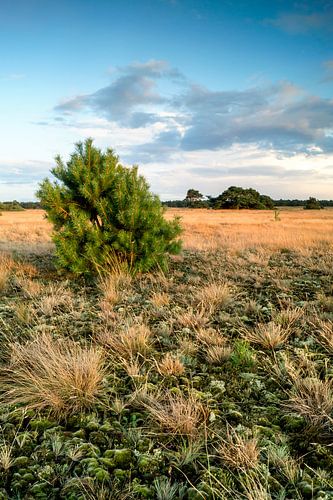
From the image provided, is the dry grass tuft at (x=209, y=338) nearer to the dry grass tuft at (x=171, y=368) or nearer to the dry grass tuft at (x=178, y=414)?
the dry grass tuft at (x=171, y=368)

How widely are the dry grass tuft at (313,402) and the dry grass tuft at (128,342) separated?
1.72 meters

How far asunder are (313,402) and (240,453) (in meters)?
1.05

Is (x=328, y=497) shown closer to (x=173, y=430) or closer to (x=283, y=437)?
(x=283, y=437)

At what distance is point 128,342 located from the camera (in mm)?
4152

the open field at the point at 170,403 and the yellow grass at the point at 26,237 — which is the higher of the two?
the yellow grass at the point at 26,237

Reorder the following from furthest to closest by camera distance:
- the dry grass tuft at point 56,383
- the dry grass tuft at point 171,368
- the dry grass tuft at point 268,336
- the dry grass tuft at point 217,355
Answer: the dry grass tuft at point 268,336 → the dry grass tuft at point 217,355 → the dry grass tuft at point 171,368 → the dry grass tuft at point 56,383

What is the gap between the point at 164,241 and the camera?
29.7 ft

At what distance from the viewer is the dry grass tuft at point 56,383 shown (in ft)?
10.3

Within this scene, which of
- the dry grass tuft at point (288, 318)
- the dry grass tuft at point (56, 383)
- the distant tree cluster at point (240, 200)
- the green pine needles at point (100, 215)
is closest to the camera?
the dry grass tuft at point (56, 383)

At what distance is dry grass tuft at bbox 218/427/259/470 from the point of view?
2.31 metres

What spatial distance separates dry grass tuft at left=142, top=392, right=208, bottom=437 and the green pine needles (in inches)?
207

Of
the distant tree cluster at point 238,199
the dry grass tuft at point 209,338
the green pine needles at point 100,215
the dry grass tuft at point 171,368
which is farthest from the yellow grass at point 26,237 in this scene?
the distant tree cluster at point 238,199

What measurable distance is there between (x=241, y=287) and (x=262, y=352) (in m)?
3.33

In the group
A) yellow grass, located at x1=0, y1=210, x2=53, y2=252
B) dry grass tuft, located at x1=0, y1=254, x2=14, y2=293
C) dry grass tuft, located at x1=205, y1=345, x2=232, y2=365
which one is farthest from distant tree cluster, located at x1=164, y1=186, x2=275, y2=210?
dry grass tuft, located at x1=205, y1=345, x2=232, y2=365
